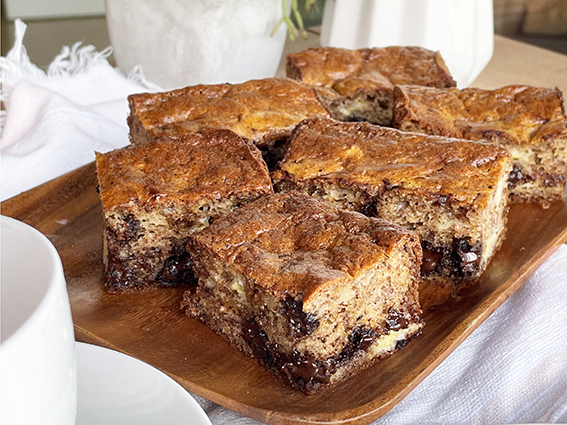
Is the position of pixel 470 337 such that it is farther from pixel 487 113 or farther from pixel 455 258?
pixel 487 113

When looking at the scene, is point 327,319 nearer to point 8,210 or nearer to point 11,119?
point 8,210

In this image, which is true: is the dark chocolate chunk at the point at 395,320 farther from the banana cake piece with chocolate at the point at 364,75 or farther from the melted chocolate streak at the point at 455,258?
the banana cake piece with chocolate at the point at 364,75

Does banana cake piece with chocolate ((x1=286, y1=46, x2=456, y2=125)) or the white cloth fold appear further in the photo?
banana cake piece with chocolate ((x1=286, y1=46, x2=456, y2=125))

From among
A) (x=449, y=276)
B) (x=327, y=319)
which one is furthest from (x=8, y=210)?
(x=449, y=276)

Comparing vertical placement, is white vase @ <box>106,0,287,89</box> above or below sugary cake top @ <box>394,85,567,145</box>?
below

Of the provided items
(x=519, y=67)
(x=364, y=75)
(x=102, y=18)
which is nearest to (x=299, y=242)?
(x=364, y=75)

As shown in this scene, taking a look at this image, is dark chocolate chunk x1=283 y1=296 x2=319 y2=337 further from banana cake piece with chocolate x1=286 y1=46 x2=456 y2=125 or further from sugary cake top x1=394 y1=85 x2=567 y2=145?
banana cake piece with chocolate x1=286 y1=46 x2=456 y2=125

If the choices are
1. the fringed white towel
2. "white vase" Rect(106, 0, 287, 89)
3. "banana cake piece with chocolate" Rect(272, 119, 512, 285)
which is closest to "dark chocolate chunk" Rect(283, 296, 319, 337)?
"banana cake piece with chocolate" Rect(272, 119, 512, 285)

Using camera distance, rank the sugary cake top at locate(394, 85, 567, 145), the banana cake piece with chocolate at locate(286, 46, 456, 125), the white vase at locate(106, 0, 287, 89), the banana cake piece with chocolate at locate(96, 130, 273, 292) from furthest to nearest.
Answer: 1. the white vase at locate(106, 0, 287, 89)
2. the banana cake piece with chocolate at locate(286, 46, 456, 125)
3. the sugary cake top at locate(394, 85, 567, 145)
4. the banana cake piece with chocolate at locate(96, 130, 273, 292)
